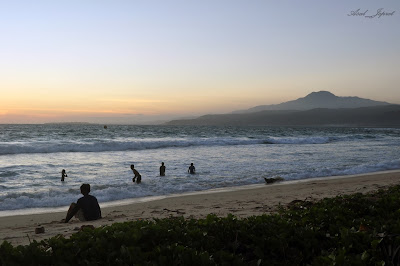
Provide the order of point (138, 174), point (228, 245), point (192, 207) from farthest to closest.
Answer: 1. point (138, 174)
2. point (192, 207)
3. point (228, 245)

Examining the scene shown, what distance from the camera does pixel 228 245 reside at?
4.20m

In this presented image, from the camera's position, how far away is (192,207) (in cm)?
1002

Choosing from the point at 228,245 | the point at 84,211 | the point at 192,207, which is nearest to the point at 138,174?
the point at 192,207

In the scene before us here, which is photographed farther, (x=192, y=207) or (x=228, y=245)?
(x=192, y=207)

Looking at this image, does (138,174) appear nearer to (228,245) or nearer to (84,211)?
(84,211)

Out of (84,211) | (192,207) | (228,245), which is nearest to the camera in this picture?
(228,245)

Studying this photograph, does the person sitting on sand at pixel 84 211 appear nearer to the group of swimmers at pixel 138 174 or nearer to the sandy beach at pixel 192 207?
the sandy beach at pixel 192 207

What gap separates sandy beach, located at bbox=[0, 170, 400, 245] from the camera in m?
7.47

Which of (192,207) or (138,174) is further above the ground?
(138,174)

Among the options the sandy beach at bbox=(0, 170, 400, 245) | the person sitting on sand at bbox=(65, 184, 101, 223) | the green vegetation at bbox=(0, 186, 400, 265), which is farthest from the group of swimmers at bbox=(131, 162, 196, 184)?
the green vegetation at bbox=(0, 186, 400, 265)

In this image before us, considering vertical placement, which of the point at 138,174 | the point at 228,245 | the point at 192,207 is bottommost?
the point at 192,207

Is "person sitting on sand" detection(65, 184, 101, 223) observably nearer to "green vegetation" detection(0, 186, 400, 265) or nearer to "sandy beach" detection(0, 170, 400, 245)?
"sandy beach" detection(0, 170, 400, 245)

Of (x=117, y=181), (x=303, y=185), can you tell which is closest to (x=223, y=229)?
(x=303, y=185)

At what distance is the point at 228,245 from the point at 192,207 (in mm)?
5911
